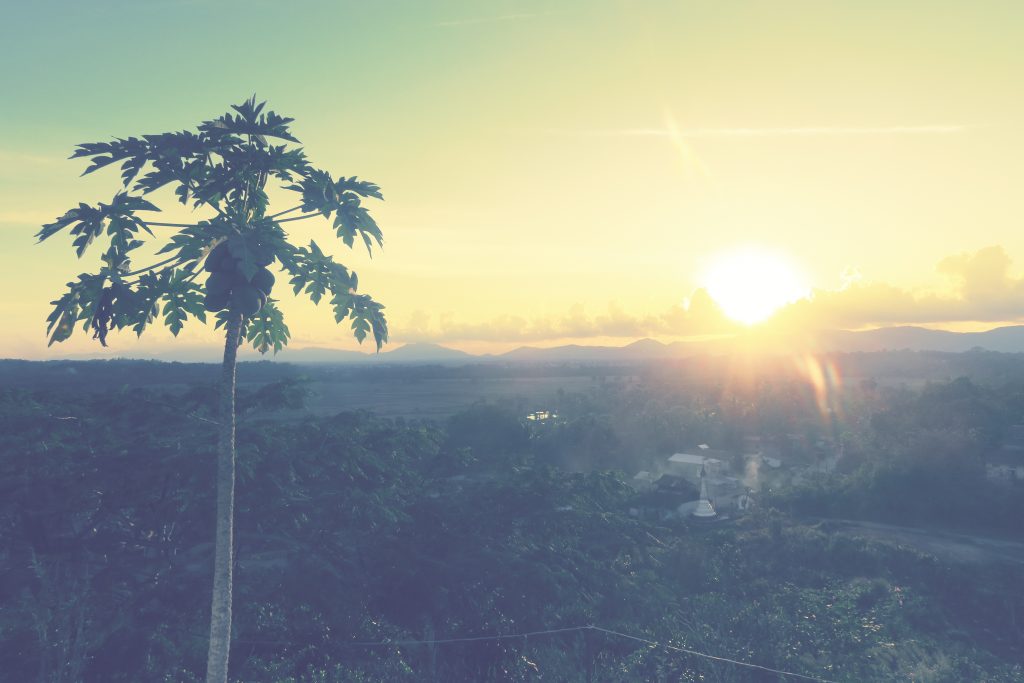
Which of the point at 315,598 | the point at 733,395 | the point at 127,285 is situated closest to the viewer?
the point at 127,285

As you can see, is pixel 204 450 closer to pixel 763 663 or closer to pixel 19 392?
pixel 19 392

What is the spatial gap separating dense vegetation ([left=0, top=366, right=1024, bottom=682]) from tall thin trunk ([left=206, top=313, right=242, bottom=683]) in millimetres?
2271

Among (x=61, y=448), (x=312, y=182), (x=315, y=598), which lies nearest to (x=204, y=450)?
(x=61, y=448)

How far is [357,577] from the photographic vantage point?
14859mm

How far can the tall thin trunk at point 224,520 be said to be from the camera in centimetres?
782

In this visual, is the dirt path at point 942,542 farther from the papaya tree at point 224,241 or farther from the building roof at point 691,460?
the papaya tree at point 224,241

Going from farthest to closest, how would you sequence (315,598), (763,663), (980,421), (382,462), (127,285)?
(980,421) → (763,663) → (382,462) → (315,598) → (127,285)

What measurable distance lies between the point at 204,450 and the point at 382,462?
14.5ft

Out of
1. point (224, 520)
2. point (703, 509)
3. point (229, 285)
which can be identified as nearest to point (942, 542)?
point (703, 509)

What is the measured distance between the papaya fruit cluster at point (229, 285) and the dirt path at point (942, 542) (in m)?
37.9

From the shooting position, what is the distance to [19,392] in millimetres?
18562

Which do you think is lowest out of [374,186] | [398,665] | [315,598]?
[398,665]

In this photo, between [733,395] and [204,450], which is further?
[733,395]

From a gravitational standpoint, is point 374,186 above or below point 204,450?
above
